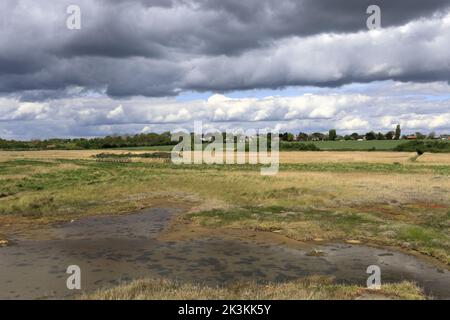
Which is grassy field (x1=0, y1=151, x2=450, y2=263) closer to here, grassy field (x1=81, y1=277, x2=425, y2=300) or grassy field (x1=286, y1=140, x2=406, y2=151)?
grassy field (x1=81, y1=277, x2=425, y2=300)

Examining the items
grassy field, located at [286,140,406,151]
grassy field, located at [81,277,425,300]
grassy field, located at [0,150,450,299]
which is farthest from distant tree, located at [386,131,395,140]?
grassy field, located at [81,277,425,300]

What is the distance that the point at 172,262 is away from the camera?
1683cm

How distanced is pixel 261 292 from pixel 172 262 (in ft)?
20.1

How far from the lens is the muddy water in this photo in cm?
1427

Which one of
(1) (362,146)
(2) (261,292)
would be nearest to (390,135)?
(1) (362,146)

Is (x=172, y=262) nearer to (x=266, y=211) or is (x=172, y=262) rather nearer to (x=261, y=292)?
(x=261, y=292)

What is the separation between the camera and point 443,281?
568 inches

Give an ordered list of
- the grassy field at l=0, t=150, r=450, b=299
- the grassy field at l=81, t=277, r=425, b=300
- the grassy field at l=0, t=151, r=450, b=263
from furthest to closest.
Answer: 1. the grassy field at l=0, t=151, r=450, b=263
2. the grassy field at l=0, t=150, r=450, b=299
3. the grassy field at l=81, t=277, r=425, b=300

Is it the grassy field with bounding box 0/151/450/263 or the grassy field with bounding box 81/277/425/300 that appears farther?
the grassy field with bounding box 0/151/450/263

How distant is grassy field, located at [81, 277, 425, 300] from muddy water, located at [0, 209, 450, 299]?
157 centimetres

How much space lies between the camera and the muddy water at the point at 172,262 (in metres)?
14.3

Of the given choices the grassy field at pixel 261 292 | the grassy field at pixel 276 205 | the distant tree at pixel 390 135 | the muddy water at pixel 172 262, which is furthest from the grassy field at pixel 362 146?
the grassy field at pixel 261 292

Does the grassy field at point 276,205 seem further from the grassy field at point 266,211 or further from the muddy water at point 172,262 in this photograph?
the muddy water at point 172,262
